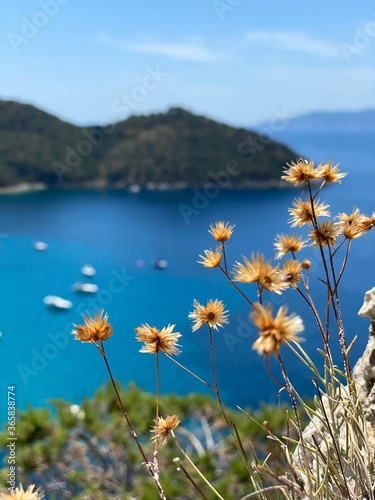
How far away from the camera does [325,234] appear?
0.74 meters

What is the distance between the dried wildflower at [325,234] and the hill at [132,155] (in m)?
43.5

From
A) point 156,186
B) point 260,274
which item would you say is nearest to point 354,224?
point 260,274

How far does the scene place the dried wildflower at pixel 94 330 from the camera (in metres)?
0.63

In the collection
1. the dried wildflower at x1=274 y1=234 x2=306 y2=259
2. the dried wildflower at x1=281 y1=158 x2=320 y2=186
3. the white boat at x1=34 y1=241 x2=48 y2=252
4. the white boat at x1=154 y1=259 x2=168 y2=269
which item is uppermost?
the dried wildflower at x1=281 y1=158 x2=320 y2=186

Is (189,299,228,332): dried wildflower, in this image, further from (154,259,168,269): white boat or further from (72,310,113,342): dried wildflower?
(154,259,168,269): white boat

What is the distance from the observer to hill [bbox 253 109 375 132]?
129 metres

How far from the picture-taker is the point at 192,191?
147 feet

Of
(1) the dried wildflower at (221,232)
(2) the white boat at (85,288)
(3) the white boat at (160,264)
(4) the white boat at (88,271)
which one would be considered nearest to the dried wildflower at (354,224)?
(1) the dried wildflower at (221,232)

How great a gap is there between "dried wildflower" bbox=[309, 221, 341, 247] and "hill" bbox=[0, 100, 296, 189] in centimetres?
4353

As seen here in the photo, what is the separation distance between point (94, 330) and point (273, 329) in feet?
0.96

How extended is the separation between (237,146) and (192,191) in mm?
6531

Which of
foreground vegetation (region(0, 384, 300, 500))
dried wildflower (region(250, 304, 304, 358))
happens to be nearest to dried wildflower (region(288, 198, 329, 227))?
dried wildflower (region(250, 304, 304, 358))

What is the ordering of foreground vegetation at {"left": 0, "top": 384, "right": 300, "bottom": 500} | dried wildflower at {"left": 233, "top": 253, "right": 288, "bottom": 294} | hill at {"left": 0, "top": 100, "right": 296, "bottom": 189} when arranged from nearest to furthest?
dried wildflower at {"left": 233, "top": 253, "right": 288, "bottom": 294}
foreground vegetation at {"left": 0, "top": 384, "right": 300, "bottom": 500}
hill at {"left": 0, "top": 100, "right": 296, "bottom": 189}

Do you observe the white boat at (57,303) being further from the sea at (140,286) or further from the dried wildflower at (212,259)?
the dried wildflower at (212,259)
